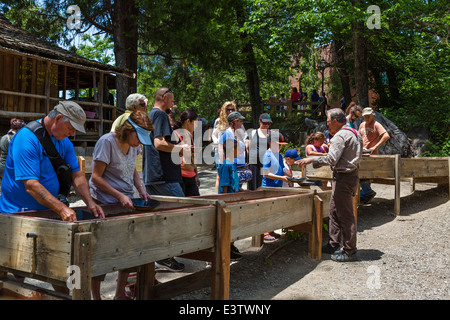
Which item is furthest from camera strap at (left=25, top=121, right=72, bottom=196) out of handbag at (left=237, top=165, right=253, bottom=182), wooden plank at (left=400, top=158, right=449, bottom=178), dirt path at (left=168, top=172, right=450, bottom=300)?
wooden plank at (left=400, top=158, right=449, bottom=178)

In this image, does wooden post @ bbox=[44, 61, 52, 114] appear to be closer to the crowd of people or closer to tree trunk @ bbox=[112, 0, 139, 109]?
tree trunk @ bbox=[112, 0, 139, 109]

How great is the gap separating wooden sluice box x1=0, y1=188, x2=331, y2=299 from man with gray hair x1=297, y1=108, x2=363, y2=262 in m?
1.29

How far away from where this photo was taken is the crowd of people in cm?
323

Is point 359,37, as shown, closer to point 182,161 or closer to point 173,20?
point 173,20

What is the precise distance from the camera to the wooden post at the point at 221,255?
147 inches

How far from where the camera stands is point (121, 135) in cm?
371

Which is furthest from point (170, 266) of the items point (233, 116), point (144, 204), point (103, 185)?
point (233, 116)

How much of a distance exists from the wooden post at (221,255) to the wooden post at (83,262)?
53.9 inches

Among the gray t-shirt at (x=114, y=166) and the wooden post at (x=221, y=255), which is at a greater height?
the gray t-shirt at (x=114, y=166)

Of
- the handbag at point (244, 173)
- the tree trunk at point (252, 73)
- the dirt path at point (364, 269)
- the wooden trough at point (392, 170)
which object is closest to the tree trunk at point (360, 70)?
the tree trunk at point (252, 73)

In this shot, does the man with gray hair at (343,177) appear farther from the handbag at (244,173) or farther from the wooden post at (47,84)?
the wooden post at (47,84)

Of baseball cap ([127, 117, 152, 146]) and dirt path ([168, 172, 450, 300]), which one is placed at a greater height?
baseball cap ([127, 117, 152, 146])
